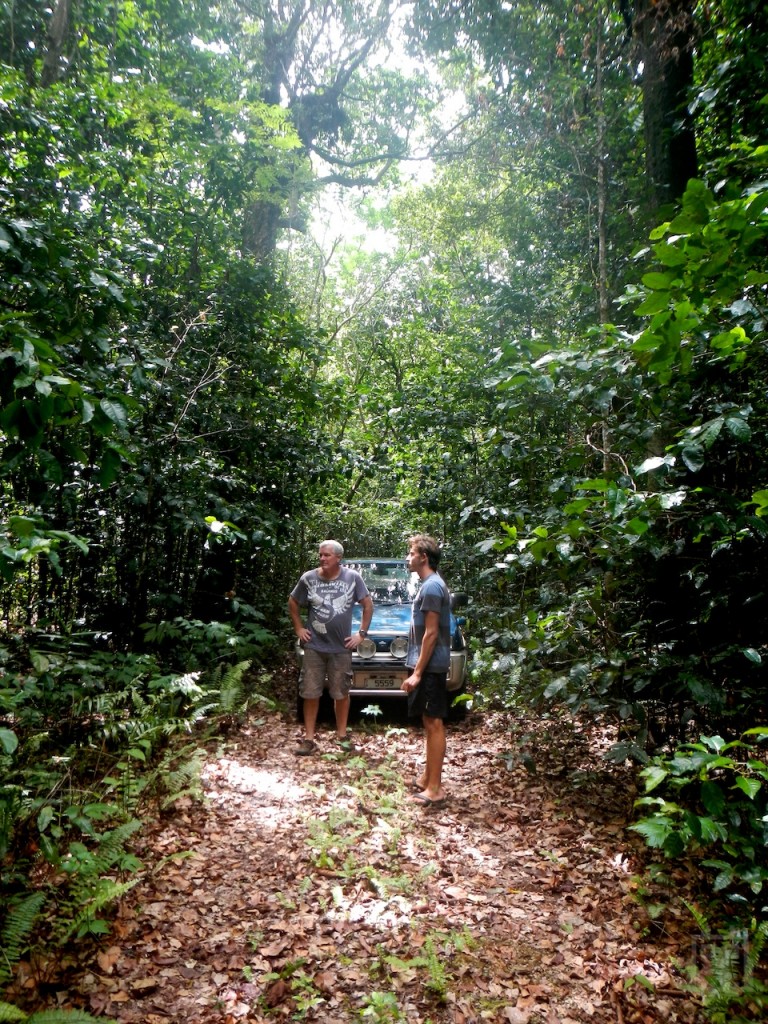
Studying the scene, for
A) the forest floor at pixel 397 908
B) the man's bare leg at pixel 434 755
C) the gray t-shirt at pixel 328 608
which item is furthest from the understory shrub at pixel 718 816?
the gray t-shirt at pixel 328 608

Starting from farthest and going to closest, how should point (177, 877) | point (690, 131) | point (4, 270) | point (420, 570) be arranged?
point (690, 131) → point (420, 570) → point (177, 877) → point (4, 270)

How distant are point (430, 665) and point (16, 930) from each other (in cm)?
308

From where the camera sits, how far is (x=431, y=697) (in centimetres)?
517

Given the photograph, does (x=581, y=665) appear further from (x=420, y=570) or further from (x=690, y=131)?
(x=690, y=131)

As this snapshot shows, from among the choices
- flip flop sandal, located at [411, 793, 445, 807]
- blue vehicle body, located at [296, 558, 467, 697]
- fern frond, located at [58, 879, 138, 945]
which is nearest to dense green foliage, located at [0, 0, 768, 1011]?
fern frond, located at [58, 879, 138, 945]

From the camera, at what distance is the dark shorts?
5168 mm

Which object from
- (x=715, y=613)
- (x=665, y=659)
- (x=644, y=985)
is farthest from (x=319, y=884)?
(x=715, y=613)

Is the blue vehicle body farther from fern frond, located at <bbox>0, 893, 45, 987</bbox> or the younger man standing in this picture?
fern frond, located at <bbox>0, 893, 45, 987</bbox>

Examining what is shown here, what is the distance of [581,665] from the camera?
15.4 ft

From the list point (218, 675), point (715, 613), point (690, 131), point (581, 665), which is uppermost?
point (690, 131)

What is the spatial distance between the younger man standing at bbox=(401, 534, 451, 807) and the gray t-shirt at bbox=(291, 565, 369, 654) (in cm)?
144

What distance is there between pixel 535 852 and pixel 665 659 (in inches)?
65.8

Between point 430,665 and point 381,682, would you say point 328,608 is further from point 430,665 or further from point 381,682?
point 430,665

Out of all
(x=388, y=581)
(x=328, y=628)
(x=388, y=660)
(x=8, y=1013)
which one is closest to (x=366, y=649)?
(x=388, y=660)
